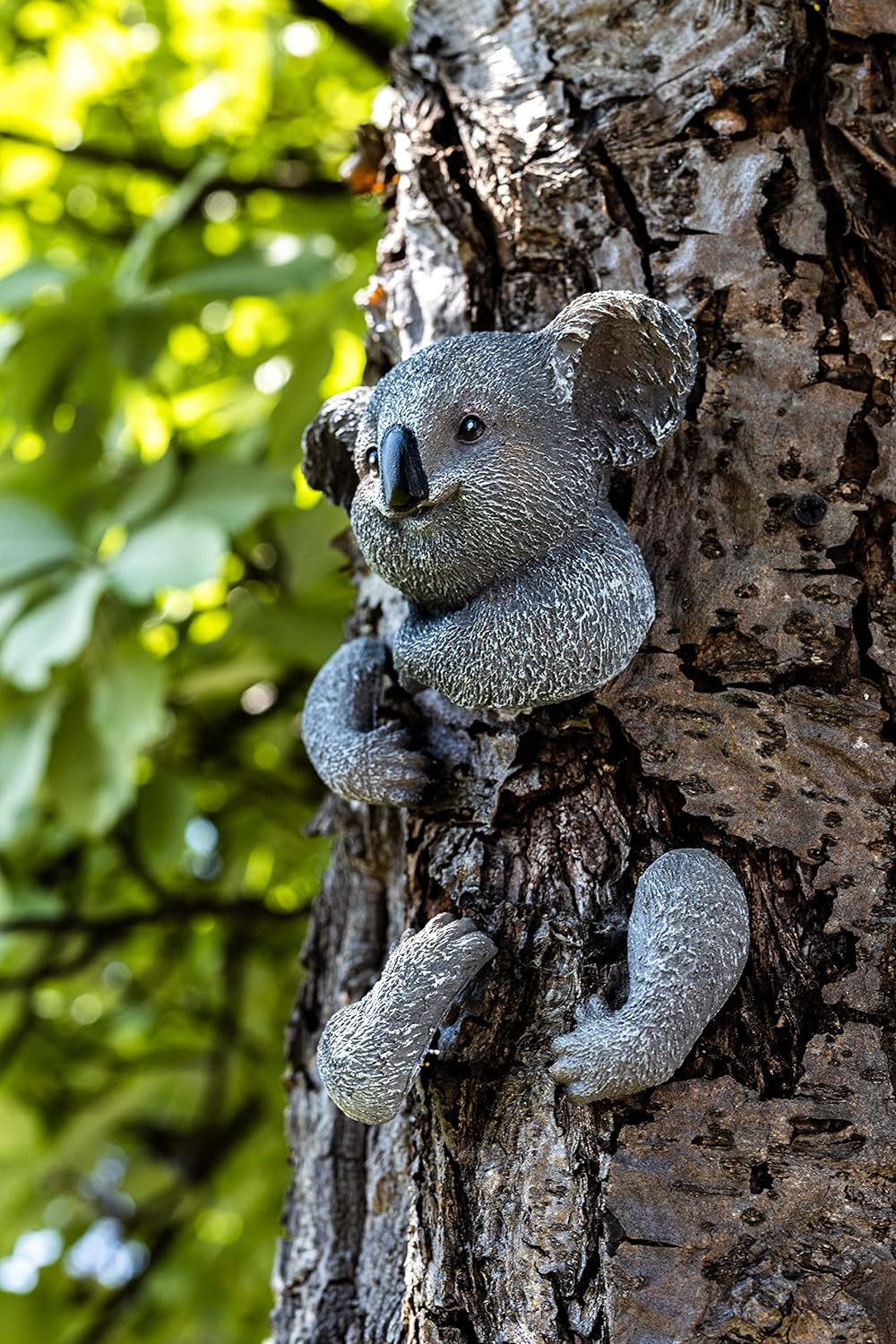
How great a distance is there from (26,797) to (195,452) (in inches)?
22.4

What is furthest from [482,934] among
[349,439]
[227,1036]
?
[227,1036]

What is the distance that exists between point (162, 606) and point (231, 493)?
1.67 feet

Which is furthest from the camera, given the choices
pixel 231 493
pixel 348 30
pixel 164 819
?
pixel 348 30

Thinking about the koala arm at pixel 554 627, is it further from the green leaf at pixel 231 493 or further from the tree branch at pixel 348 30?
the tree branch at pixel 348 30

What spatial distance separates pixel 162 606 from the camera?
2.10 metres

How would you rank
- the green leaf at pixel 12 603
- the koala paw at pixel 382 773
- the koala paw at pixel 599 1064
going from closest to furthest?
the koala paw at pixel 599 1064
the koala paw at pixel 382 773
the green leaf at pixel 12 603

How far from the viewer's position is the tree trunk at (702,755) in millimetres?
852

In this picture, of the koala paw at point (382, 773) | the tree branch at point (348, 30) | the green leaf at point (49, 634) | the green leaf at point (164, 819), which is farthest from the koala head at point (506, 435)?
the tree branch at point (348, 30)

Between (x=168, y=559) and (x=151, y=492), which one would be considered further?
(x=151, y=492)

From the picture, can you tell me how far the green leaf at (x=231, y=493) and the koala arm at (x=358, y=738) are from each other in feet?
1.76

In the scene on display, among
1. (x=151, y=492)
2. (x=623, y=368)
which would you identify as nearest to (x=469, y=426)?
(x=623, y=368)

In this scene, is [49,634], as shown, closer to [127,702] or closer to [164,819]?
[127,702]

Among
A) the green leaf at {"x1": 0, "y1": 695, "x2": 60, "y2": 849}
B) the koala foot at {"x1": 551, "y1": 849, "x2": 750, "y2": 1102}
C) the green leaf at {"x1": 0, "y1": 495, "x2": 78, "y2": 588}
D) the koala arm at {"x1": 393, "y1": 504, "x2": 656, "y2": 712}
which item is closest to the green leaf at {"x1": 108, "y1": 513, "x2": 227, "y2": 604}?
the green leaf at {"x1": 0, "y1": 495, "x2": 78, "y2": 588}

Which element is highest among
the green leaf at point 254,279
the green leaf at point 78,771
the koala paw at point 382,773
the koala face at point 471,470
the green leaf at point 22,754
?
the koala face at point 471,470
